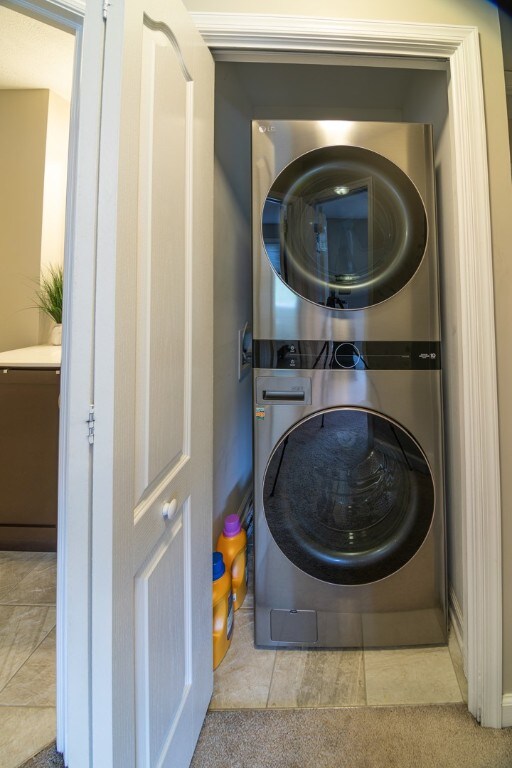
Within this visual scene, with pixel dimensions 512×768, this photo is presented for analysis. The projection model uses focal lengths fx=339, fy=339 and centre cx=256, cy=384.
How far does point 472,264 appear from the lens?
1.05 metres

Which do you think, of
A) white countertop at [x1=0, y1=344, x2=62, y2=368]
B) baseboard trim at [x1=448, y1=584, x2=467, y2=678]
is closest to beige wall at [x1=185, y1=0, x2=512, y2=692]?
baseboard trim at [x1=448, y1=584, x2=467, y2=678]

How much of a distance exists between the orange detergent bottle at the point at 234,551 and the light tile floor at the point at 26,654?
2.28 feet

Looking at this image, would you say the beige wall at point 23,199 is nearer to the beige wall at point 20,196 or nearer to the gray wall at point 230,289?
the beige wall at point 20,196

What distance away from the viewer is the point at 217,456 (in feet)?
5.25

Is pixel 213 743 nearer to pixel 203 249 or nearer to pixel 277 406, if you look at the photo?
pixel 277 406

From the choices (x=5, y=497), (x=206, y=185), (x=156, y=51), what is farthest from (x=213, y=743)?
(x=156, y=51)

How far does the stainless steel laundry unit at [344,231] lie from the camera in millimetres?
1206

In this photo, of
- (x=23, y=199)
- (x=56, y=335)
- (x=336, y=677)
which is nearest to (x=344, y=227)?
(x=336, y=677)

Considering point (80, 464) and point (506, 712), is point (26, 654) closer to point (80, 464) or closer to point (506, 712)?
point (80, 464)

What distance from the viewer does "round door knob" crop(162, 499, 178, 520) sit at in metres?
0.77

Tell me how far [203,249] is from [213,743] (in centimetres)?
147

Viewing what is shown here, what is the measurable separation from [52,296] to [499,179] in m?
2.16

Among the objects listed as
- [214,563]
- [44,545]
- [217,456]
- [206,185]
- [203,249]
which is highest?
[206,185]

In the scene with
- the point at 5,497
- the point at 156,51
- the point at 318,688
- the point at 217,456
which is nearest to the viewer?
the point at 156,51
